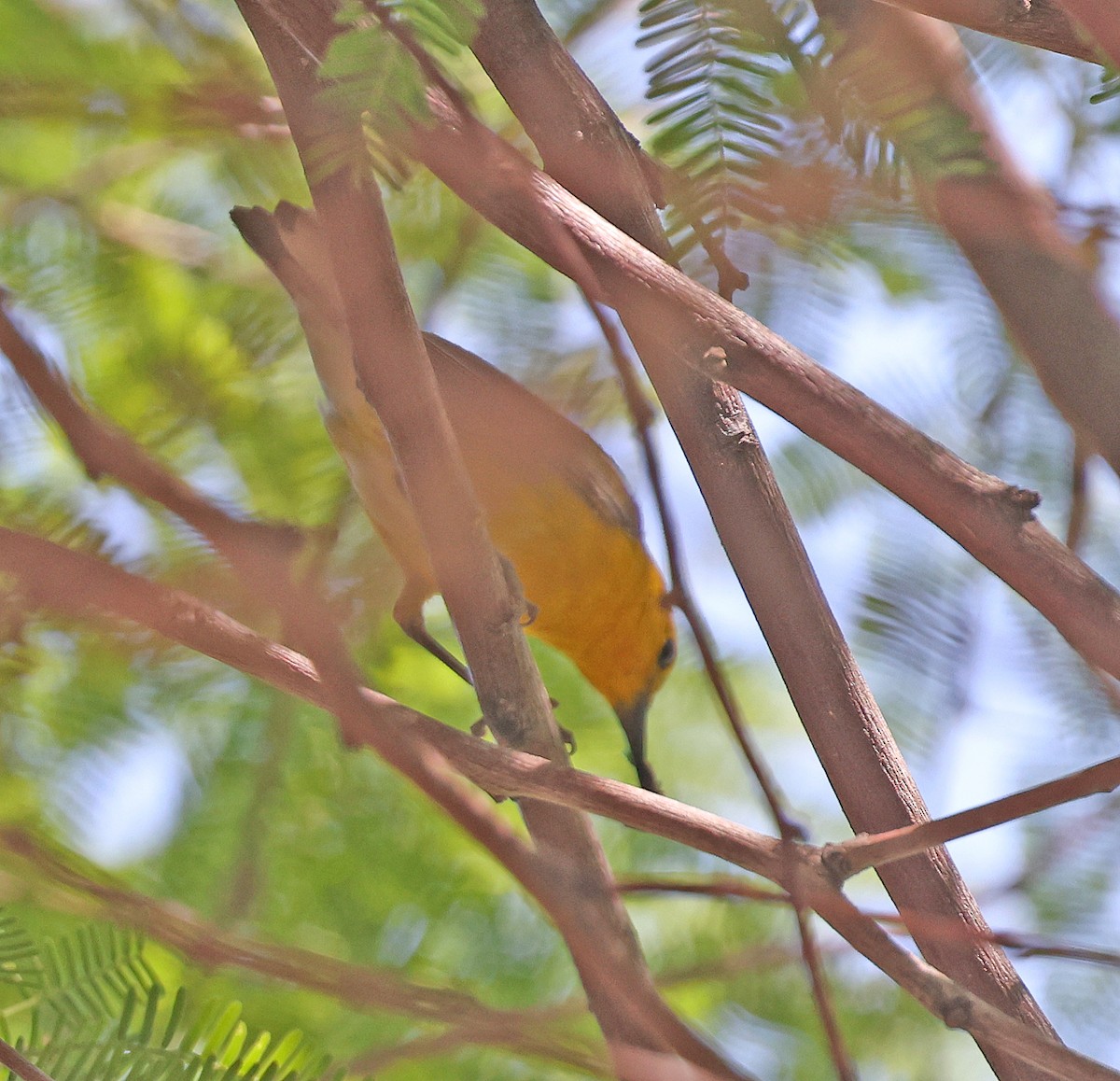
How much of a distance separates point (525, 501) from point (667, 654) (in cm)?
48

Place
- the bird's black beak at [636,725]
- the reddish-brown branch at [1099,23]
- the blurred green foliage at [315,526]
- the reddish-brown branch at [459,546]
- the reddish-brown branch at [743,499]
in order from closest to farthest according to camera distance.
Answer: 1. the reddish-brown branch at [1099,23]
2. the reddish-brown branch at [459,546]
3. the reddish-brown branch at [743,499]
4. the blurred green foliage at [315,526]
5. the bird's black beak at [636,725]

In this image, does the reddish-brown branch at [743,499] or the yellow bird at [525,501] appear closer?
the reddish-brown branch at [743,499]

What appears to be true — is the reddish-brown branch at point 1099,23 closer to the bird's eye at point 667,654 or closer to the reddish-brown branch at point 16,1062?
the reddish-brown branch at point 16,1062

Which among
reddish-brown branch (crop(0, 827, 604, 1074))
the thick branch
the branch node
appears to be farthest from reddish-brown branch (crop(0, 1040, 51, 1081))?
the thick branch

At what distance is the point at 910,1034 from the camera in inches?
76.1

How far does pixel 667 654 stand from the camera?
2490 mm

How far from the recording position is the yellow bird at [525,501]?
1725mm

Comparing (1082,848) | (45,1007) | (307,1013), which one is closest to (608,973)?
→ (45,1007)

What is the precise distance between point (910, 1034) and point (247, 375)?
A: 1560 millimetres

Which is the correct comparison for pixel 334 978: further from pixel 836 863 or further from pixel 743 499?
pixel 743 499

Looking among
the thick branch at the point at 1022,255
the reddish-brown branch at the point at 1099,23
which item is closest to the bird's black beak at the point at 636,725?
the thick branch at the point at 1022,255

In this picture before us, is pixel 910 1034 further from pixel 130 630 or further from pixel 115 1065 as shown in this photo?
pixel 130 630

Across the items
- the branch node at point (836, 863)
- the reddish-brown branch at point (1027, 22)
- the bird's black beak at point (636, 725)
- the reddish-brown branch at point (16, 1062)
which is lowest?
the reddish-brown branch at point (16, 1062)

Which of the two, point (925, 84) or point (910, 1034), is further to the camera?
Answer: point (910, 1034)
